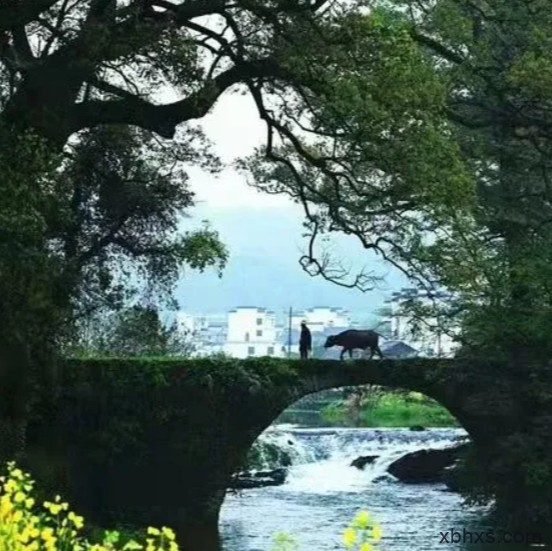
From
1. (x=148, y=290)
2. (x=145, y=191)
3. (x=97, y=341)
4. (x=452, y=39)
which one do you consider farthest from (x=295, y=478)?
(x=452, y=39)

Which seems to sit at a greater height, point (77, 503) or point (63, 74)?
point (63, 74)

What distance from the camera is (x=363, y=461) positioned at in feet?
136

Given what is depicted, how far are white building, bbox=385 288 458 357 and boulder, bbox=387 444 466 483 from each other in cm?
760

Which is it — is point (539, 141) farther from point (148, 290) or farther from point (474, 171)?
point (148, 290)

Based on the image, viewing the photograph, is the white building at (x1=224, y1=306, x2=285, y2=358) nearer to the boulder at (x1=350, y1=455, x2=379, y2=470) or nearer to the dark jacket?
the boulder at (x1=350, y1=455, x2=379, y2=470)

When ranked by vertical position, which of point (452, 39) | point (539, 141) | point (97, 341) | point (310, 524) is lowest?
point (310, 524)

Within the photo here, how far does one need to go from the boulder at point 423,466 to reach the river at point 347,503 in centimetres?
45

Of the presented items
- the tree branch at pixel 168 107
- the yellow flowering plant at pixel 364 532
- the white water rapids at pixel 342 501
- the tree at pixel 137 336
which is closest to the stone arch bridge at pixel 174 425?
the white water rapids at pixel 342 501

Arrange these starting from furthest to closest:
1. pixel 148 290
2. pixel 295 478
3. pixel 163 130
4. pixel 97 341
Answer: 1. pixel 295 478
2. pixel 97 341
3. pixel 148 290
4. pixel 163 130

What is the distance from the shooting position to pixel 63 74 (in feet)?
62.4

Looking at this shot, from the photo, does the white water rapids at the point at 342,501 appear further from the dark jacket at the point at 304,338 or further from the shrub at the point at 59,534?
the shrub at the point at 59,534

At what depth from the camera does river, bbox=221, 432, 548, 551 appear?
26047 millimetres

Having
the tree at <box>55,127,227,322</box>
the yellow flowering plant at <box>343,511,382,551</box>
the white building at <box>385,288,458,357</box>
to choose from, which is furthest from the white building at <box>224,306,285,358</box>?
the yellow flowering plant at <box>343,511,382,551</box>

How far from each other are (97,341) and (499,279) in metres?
11.1
